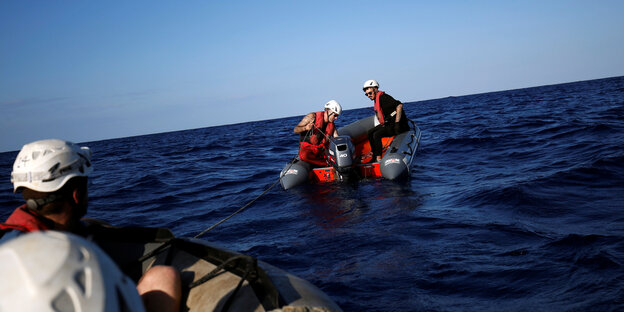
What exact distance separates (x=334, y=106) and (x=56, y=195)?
7.07m

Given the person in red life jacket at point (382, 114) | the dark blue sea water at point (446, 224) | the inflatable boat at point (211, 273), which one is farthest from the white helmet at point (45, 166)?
the person in red life jacket at point (382, 114)

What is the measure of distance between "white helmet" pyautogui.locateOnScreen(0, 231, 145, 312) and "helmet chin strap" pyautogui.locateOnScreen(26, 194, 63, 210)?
102 cm

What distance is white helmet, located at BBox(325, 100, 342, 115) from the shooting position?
883 cm

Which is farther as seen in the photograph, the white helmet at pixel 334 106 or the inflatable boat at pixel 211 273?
the white helmet at pixel 334 106

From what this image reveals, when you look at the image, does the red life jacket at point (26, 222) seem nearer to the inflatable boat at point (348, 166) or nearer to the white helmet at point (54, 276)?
the white helmet at point (54, 276)

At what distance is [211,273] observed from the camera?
101 inches

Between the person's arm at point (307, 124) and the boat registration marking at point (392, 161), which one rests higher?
the person's arm at point (307, 124)

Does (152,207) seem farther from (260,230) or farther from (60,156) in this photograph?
(60,156)

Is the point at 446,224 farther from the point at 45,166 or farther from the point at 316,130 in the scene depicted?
the point at 45,166

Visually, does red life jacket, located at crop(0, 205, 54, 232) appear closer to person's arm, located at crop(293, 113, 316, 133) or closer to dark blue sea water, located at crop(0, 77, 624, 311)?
dark blue sea water, located at crop(0, 77, 624, 311)

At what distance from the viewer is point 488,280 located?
363cm

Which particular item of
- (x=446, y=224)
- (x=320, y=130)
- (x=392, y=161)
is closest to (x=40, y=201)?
(x=446, y=224)

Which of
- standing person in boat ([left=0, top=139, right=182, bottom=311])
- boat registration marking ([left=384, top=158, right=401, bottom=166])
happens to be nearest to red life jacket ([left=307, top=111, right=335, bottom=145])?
boat registration marking ([left=384, top=158, right=401, bottom=166])

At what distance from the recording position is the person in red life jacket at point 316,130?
896 centimetres
